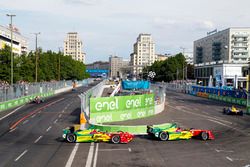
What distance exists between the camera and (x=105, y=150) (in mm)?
22641

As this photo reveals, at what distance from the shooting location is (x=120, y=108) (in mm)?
36938

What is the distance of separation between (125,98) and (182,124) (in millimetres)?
6350

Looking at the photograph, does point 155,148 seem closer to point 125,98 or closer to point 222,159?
point 222,159

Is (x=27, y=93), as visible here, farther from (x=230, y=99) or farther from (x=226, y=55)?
(x=226, y=55)

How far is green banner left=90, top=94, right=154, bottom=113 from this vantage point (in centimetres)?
3388

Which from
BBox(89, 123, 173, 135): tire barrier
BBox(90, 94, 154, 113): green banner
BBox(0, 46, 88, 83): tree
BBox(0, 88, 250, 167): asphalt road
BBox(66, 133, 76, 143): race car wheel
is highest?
BBox(0, 46, 88, 83): tree

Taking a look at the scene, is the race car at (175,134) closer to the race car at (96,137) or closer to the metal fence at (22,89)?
the race car at (96,137)

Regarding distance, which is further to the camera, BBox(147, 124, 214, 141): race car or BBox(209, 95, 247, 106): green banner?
BBox(209, 95, 247, 106): green banner

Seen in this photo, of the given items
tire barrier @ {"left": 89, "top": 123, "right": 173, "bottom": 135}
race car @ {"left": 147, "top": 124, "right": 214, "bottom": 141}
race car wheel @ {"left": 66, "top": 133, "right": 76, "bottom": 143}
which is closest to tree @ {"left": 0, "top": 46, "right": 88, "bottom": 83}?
tire barrier @ {"left": 89, "top": 123, "right": 173, "bottom": 135}

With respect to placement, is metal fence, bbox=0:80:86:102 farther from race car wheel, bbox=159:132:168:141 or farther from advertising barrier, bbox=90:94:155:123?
race car wheel, bbox=159:132:168:141

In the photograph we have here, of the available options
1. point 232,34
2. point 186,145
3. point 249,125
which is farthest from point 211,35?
point 186,145

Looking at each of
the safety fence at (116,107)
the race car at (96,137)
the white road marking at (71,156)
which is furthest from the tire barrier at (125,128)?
the safety fence at (116,107)

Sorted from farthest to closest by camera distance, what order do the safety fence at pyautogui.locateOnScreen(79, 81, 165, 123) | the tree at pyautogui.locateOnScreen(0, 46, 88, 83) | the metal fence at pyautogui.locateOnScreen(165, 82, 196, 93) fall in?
the metal fence at pyautogui.locateOnScreen(165, 82, 196, 93)
the tree at pyautogui.locateOnScreen(0, 46, 88, 83)
the safety fence at pyautogui.locateOnScreen(79, 81, 165, 123)

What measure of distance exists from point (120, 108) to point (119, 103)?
59 cm
